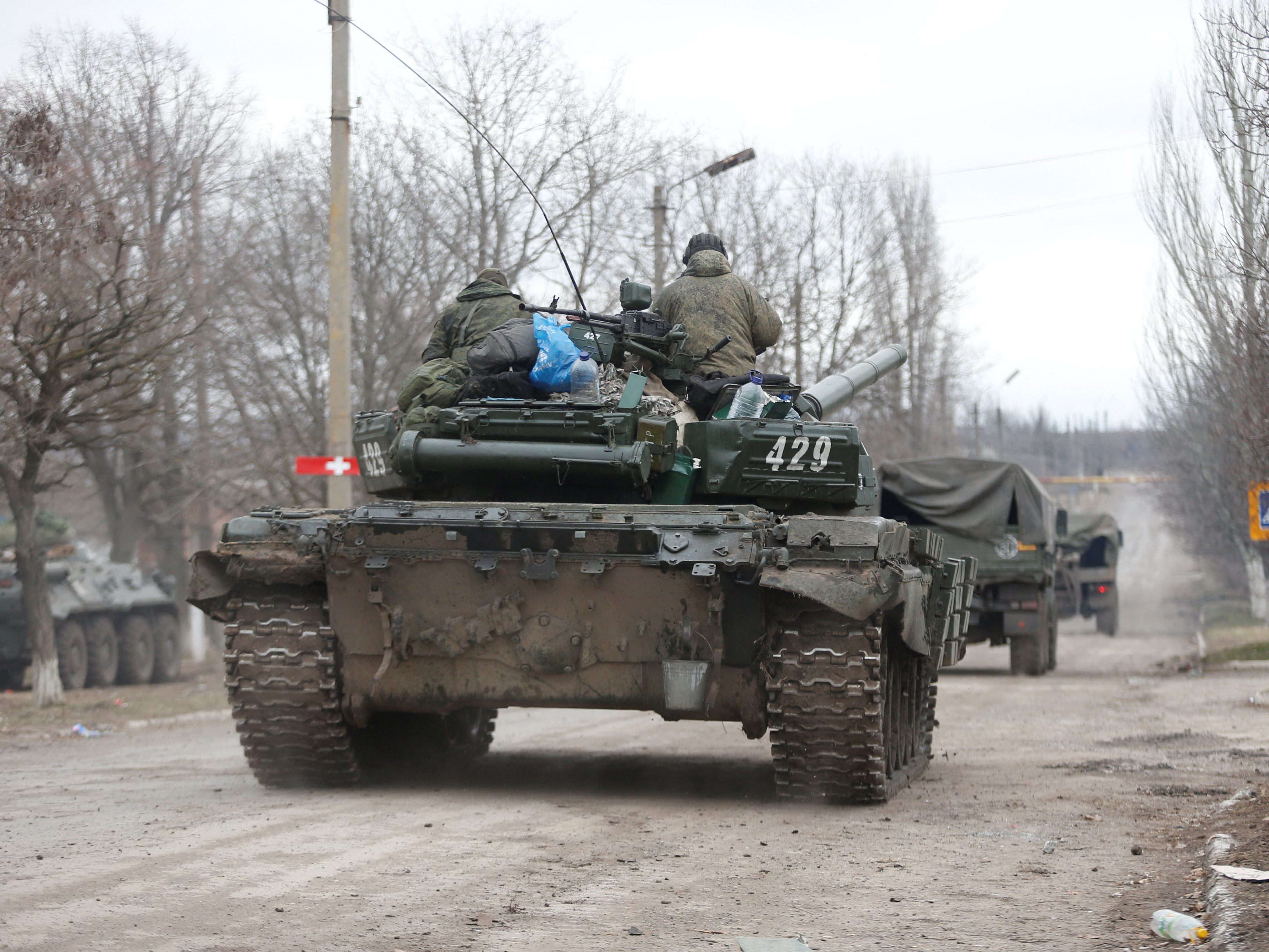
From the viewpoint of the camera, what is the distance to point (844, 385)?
10.5 metres

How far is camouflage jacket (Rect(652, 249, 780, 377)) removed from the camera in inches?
368

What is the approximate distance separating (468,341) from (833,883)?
4.59 metres

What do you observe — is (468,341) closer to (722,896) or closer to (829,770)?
(829,770)

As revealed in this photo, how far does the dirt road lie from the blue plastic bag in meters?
2.33

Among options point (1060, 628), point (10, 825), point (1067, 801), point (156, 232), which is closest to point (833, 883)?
point (1067, 801)

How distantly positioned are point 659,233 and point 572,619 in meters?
13.8

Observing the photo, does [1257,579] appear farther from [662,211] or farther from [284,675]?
[284,675]

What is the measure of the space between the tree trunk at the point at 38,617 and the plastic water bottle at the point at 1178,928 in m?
13.0

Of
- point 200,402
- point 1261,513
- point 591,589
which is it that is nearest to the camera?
point 591,589

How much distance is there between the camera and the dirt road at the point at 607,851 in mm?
5109

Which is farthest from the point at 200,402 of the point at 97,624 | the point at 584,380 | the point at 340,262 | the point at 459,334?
the point at 584,380

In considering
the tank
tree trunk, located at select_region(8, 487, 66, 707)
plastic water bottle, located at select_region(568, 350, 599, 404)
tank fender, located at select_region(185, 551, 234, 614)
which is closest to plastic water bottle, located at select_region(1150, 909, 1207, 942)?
plastic water bottle, located at select_region(568, 350, 599, 404)

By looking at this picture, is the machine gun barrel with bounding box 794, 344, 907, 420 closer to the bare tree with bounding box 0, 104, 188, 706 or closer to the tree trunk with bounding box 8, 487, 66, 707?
the bare tree with bounding box 0, 104, 188, 706

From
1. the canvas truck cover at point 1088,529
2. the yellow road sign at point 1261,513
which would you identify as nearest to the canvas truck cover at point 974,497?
the yellow road sign at point 1261,513
